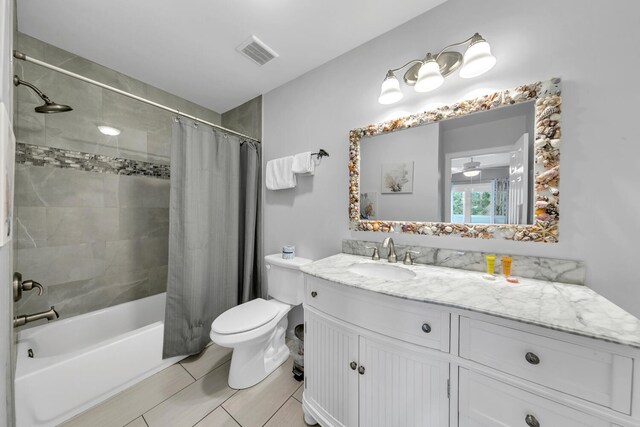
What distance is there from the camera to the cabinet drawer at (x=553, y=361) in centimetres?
57

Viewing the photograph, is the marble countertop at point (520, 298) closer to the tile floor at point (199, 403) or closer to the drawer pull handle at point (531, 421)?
the drawer pull handle at point (531, 421)

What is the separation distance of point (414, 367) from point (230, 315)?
3.88ft

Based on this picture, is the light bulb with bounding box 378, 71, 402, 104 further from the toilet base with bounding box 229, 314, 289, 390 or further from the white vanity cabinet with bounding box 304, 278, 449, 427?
the toilet base with bounding box 229, 314, 289, 390

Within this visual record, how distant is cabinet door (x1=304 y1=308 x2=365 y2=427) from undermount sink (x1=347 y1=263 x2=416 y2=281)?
0.33 m

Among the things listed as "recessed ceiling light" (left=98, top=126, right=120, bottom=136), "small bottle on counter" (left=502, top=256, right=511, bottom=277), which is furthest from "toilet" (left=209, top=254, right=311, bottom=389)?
"recessed ceiling light" (left=98, top=126, right=120, bottom=136)

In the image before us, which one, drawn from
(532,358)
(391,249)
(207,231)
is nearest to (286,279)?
(207,231)

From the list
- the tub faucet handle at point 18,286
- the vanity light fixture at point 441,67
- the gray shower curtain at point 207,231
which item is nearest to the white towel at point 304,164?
the gray shower curtain at point 207,231

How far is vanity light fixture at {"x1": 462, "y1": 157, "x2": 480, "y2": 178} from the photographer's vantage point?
118 centimetres

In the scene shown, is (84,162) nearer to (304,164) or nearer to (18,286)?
(18,286)

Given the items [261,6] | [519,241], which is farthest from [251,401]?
[261,6]

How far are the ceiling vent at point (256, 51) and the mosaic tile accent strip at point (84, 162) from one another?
1319mm

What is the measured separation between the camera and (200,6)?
50.4 inches

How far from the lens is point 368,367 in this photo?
97 cm

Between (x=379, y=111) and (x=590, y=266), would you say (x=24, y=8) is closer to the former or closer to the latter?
(x=379, y=111)
